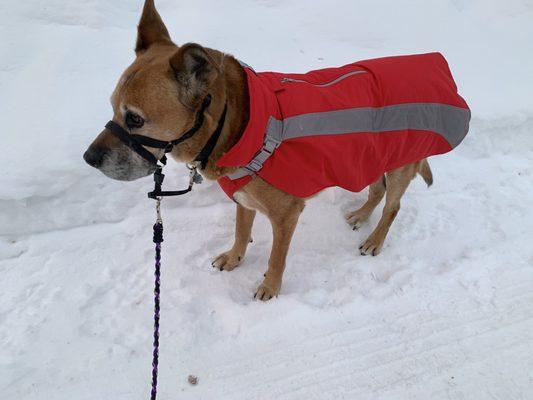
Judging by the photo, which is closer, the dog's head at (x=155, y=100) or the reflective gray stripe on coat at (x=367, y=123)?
the dog's head at (x=155, y=100)

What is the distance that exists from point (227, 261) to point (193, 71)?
5.62ft

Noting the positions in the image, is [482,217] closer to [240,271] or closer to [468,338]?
[468,338]

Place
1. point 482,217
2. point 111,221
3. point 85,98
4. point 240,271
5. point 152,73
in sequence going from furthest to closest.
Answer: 1. point 85,98
2. point 482,217
3. point 111,221
4. point 240,271
5. point 152,73

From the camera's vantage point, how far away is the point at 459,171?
4.25m

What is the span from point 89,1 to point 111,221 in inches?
123

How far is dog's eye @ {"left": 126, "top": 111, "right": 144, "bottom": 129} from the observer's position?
2.02 m

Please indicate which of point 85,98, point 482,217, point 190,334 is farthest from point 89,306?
point 482,217

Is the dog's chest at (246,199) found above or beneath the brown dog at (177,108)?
beneath

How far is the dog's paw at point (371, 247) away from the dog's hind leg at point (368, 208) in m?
0.29

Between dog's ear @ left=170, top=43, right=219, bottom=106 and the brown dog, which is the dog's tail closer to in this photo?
the brown dog

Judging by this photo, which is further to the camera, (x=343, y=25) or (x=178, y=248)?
(x=343, y=25)

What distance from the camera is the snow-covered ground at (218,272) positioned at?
257 centimetres

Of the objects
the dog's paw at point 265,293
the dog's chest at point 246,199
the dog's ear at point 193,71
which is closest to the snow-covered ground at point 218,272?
the dog's paw at point 265,293

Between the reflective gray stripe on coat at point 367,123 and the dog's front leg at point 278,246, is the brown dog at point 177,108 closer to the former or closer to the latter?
the dog's front leg at point 278,246
